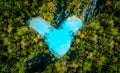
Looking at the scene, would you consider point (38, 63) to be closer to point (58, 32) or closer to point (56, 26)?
point (58, 32)

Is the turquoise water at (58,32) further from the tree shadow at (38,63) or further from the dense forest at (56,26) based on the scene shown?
the tree shadow at (38,63)

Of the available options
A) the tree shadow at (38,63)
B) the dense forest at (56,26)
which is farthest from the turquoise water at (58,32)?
the tree shadow at (38,63)

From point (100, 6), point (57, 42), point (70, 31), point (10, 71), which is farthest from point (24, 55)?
point (100, 6)

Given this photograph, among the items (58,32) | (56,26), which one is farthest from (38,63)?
(56,26)

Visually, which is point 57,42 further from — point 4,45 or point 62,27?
point 4,45

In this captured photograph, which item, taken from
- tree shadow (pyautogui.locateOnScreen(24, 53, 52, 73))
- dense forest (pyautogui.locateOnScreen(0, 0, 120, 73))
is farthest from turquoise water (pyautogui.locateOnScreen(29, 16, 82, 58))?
tree shadow (pyautogui.locateOnScreen(24, 53, 52, 73))

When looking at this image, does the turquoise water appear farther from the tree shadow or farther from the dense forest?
the tree shadow
